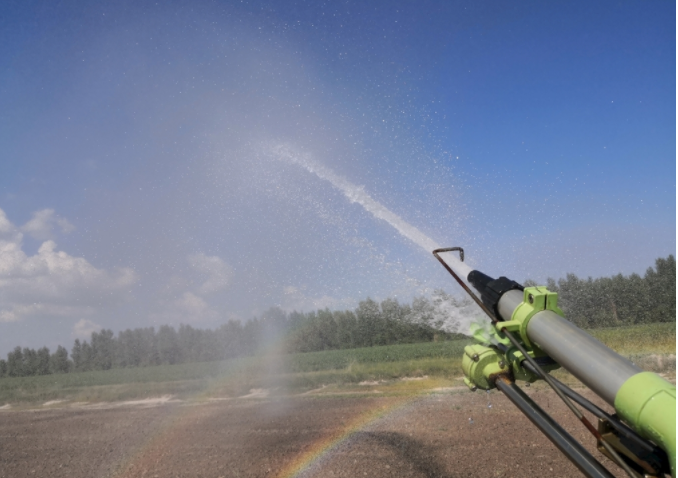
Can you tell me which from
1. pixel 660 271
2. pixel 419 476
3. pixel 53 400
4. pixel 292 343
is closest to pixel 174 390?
pixel 53 400

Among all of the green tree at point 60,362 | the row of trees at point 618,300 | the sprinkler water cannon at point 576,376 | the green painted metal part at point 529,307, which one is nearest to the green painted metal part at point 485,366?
the sprinkler water cannon at point 576,376

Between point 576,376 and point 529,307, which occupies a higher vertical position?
point 529,307

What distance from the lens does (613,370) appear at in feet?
8.76

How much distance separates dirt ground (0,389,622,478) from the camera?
9.56 meters

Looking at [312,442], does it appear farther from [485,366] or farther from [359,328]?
[359,328]

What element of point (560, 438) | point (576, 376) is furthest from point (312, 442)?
point (576, 376)

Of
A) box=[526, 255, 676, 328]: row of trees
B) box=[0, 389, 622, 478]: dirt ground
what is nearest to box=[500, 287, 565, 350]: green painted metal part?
box=[0, 389, 622, 478]: dirt ground

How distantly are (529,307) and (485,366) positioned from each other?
742mm

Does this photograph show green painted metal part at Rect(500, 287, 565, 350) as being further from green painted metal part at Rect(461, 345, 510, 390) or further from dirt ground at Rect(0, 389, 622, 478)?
dirt ground at Rect(0, 389, 622, 478)

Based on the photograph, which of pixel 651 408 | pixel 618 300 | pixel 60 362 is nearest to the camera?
pixel 651 408

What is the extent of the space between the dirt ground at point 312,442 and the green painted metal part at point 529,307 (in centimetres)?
581

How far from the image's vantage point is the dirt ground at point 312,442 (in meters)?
9.56

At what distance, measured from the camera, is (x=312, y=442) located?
12.1 metres

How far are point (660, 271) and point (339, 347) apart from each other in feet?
93.6
